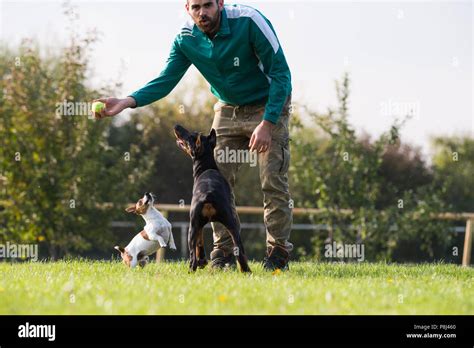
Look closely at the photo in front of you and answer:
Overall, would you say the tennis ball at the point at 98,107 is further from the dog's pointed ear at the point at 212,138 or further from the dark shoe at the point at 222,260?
the dark shoe at the point at 222,260

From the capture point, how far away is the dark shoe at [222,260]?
6746mm

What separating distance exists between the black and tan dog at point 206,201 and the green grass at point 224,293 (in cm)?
21

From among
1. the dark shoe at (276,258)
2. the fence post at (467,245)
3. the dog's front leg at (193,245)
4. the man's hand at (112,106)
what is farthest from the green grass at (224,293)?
the fence post at (467,245)

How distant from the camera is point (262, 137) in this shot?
6051mm

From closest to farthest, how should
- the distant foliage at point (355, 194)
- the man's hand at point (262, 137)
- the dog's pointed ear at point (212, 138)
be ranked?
the man's hand at point (262, 137), the dog's pointed ear at point (212, 138), the distant foliage at point (355, 194)

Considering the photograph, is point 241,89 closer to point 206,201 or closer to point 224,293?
point 206,201

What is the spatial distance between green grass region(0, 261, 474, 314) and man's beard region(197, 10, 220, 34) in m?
2.06

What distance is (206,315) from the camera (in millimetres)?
4297

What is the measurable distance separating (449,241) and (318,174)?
8.46 ft

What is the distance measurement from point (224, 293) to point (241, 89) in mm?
2284

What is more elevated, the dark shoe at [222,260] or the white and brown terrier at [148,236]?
the white and brown terrier at [148,236]

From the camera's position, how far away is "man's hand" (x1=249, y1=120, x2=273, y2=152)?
6.04 metres

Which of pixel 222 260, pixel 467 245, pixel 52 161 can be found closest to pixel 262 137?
pixel 222 260

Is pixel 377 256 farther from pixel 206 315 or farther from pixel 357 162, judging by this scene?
pixel 206 315
